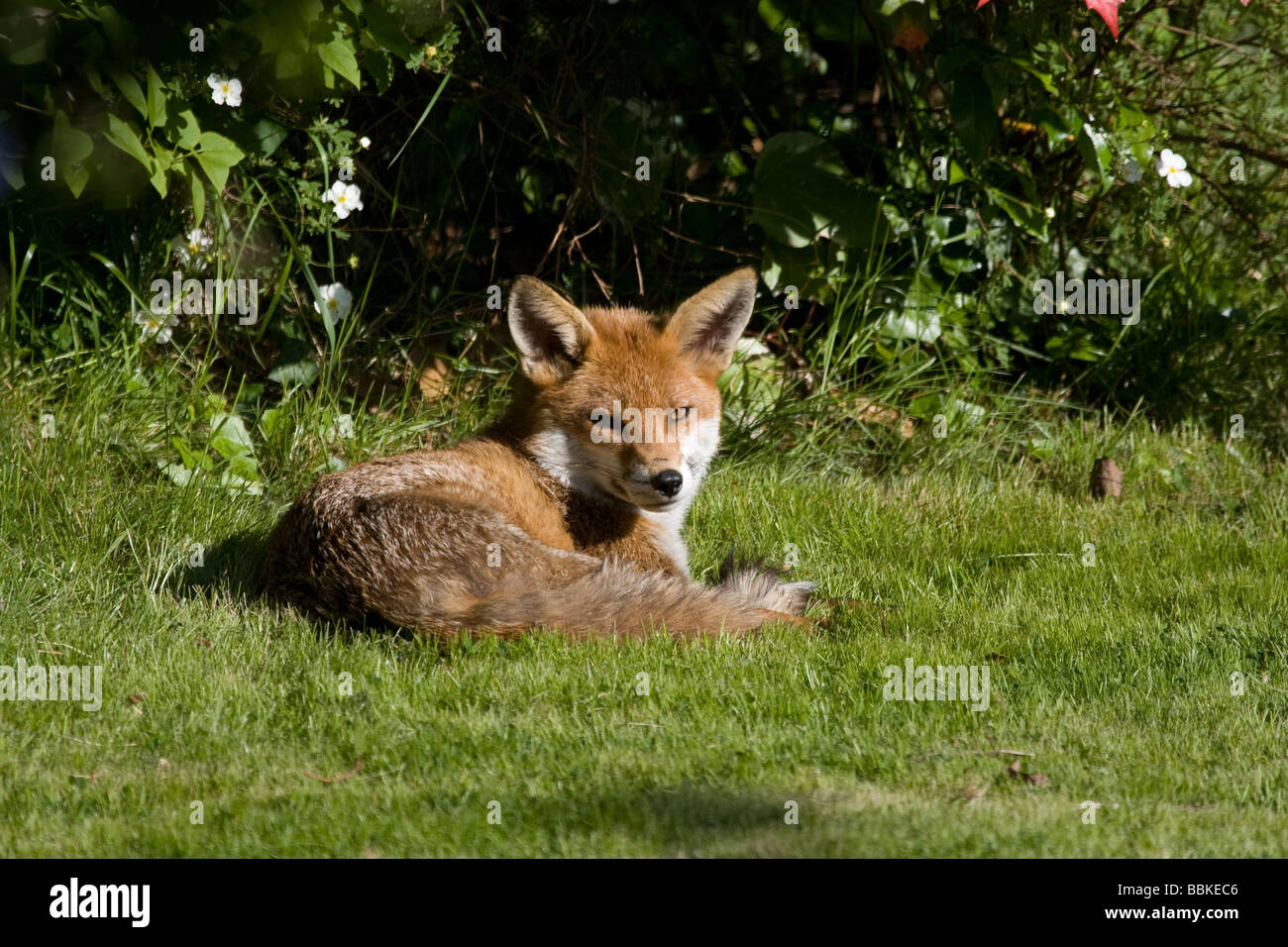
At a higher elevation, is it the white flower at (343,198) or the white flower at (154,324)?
the white flower at (343,198)

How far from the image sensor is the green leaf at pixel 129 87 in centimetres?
543

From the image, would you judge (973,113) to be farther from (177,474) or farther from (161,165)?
(177,474)

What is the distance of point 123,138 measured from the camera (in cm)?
545

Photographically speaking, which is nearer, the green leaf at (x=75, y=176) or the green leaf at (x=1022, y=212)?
the green leaf at (x=75, y=176)

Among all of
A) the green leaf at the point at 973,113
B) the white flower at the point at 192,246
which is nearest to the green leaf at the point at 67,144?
the white flower at the point at 192,246

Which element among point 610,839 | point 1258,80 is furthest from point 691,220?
point 610,839

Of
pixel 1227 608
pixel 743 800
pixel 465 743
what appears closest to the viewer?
pixel 743 800

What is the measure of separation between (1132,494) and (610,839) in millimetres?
4611

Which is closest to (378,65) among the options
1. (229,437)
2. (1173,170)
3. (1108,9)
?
(229,437)

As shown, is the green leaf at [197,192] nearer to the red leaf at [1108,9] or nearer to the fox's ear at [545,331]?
the fox's ear at [545,331]

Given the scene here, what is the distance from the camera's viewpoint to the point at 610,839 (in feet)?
11.0

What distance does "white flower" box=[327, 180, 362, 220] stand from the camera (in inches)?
284
